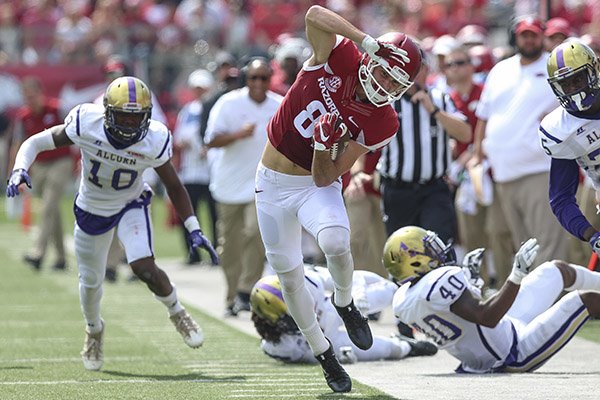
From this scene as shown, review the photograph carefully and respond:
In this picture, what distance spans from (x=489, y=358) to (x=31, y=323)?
4073 mm

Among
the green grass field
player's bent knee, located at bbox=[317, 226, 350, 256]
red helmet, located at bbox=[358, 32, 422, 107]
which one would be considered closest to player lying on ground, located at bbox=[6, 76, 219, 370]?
the green grass field

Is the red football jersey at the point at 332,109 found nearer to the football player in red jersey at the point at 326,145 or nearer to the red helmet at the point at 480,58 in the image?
the football player in red jersey at the point at 326,145

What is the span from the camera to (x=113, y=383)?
21.5 ft

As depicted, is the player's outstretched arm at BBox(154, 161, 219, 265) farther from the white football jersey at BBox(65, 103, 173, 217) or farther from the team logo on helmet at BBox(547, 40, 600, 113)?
the team logo on helmet at BBox(547, 40, 600, 113)

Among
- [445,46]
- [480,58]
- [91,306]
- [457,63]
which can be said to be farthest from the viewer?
[480,58]

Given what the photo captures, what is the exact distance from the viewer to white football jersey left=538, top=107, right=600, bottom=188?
621 centimetres

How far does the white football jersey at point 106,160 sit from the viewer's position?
22.9ft

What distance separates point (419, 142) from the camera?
27.4ft

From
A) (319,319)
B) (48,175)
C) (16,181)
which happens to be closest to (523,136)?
(319,319)

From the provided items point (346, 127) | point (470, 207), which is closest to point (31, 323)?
point (470, 207)

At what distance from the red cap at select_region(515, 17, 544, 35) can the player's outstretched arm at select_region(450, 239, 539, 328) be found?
2.95m

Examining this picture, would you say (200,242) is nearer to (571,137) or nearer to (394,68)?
(394,68)

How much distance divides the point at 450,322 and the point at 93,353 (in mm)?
2042

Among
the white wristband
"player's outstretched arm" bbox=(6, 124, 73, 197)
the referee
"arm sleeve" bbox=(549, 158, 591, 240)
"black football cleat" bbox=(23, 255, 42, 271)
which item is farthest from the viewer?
"black football cleat" bbox=(23, 255, 42, 271)
